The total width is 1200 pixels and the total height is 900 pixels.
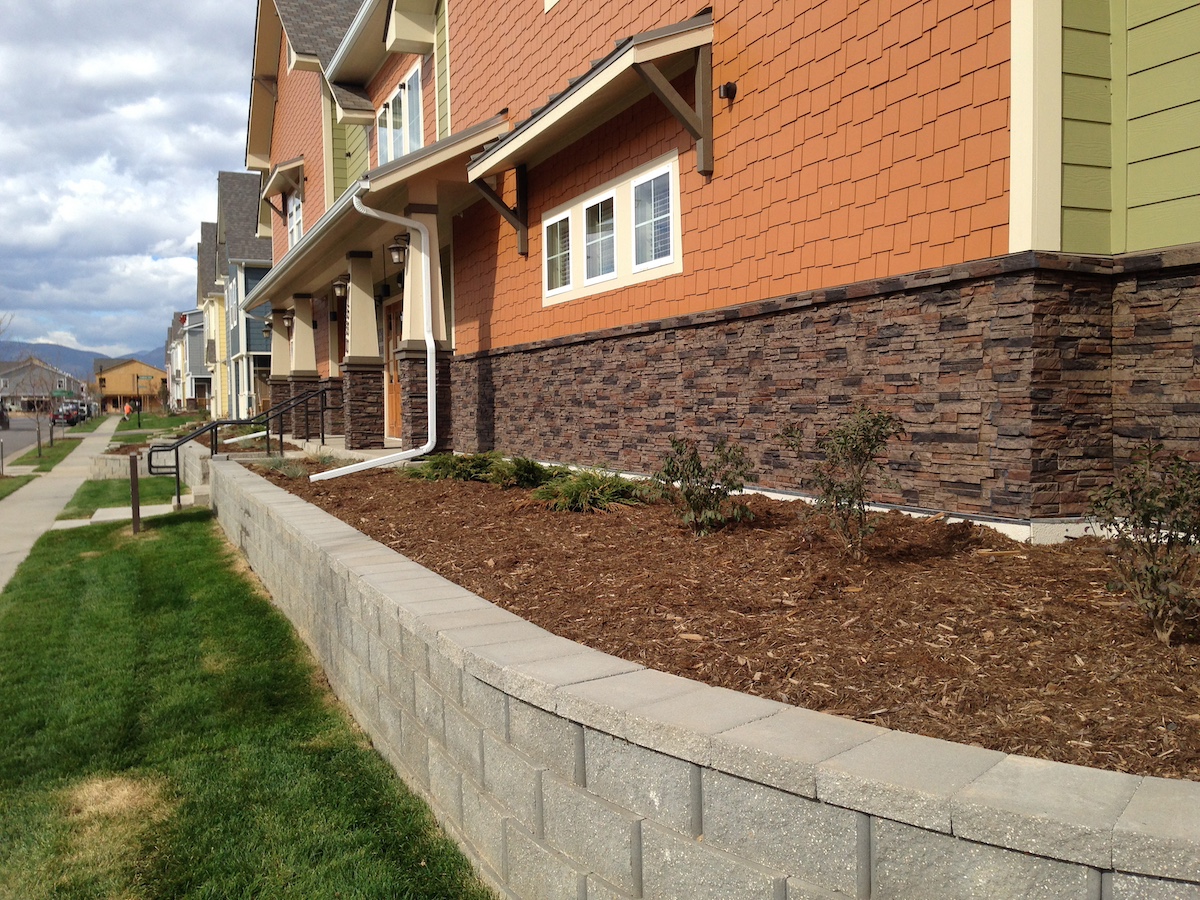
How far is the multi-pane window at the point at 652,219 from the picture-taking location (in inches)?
317

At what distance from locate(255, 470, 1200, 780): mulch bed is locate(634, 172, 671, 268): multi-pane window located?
3.13 metres

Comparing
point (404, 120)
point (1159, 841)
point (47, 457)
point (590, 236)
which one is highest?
point (404, 120)

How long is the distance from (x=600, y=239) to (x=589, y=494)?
142 inches

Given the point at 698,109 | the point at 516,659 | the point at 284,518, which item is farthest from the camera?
the point at 698,109

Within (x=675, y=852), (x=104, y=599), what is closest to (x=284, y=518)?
(x=104, y=599)

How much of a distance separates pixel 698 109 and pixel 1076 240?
3.52 meters

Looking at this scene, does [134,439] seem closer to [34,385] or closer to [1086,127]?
[1086,127]

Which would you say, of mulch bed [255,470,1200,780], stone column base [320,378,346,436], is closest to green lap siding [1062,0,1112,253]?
mulch bed [255,470,1200,780]

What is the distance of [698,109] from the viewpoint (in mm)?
7277

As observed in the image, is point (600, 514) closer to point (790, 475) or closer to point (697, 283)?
point (790, 475)

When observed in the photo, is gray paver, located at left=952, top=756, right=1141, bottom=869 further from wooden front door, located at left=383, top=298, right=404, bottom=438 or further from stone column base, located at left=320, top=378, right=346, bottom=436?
stone column base, located at left=320, top=378, right=346, bottom=436

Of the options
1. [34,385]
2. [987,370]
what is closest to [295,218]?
[987,370]

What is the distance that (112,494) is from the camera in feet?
51.4

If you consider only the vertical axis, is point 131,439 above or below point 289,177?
below
